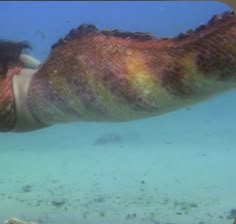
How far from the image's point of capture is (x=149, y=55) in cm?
253

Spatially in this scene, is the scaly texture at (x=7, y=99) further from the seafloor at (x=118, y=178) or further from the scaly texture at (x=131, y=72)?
the seafloor at (x=118, y=178)

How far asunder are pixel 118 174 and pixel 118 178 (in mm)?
508

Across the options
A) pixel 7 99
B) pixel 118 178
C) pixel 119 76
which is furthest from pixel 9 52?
pixel 118 178

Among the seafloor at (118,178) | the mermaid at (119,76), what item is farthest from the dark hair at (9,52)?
the seafloor at (118,178)

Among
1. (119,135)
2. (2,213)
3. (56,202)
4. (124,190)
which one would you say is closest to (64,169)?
(124,190)

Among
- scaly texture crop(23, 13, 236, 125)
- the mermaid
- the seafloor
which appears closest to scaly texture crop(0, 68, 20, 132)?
the mermaid

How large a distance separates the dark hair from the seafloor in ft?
3.90

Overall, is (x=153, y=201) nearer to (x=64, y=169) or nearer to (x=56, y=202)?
(x=56, y=202)

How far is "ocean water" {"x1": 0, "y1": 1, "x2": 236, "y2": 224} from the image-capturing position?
5609 mm

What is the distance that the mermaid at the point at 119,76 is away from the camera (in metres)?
2.36

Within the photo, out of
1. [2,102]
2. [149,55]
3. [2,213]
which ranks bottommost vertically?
[2,213]

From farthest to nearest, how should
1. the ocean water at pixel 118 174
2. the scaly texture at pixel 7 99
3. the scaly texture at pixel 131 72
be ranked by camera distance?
the ocean water at pixel 118 174 < the scaly texture at pixel 7 99 < the scaly texture at pixel 131 72

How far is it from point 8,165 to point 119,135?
279 inches

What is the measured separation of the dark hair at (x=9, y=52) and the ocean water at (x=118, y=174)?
17cm
